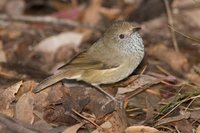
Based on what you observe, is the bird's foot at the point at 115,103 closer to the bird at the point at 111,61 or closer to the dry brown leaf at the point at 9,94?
the bird at the point at 111,61

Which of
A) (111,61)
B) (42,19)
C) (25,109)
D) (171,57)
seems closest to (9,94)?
(25,109)

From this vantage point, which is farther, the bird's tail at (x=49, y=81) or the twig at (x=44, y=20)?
the twig at (x=44, y=20)

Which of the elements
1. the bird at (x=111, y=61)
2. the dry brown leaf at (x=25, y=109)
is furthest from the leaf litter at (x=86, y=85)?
the bird at (x=111, y=61)

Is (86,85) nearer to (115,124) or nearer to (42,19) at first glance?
(115,124)

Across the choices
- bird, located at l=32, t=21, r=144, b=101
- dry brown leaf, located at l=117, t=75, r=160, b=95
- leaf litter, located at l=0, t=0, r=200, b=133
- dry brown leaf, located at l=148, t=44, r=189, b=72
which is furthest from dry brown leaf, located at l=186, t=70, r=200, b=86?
bird, located at l=32, t=21, r=144, b=101

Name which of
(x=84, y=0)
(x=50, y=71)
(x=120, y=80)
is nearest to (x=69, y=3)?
(x=84, y=0)

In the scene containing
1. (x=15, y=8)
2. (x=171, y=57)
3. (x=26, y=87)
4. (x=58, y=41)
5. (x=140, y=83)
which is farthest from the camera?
(x=15, y=8)

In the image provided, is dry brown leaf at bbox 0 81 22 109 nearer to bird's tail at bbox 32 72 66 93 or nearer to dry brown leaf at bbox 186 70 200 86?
bird's tail at bbox 32 72 66 93
